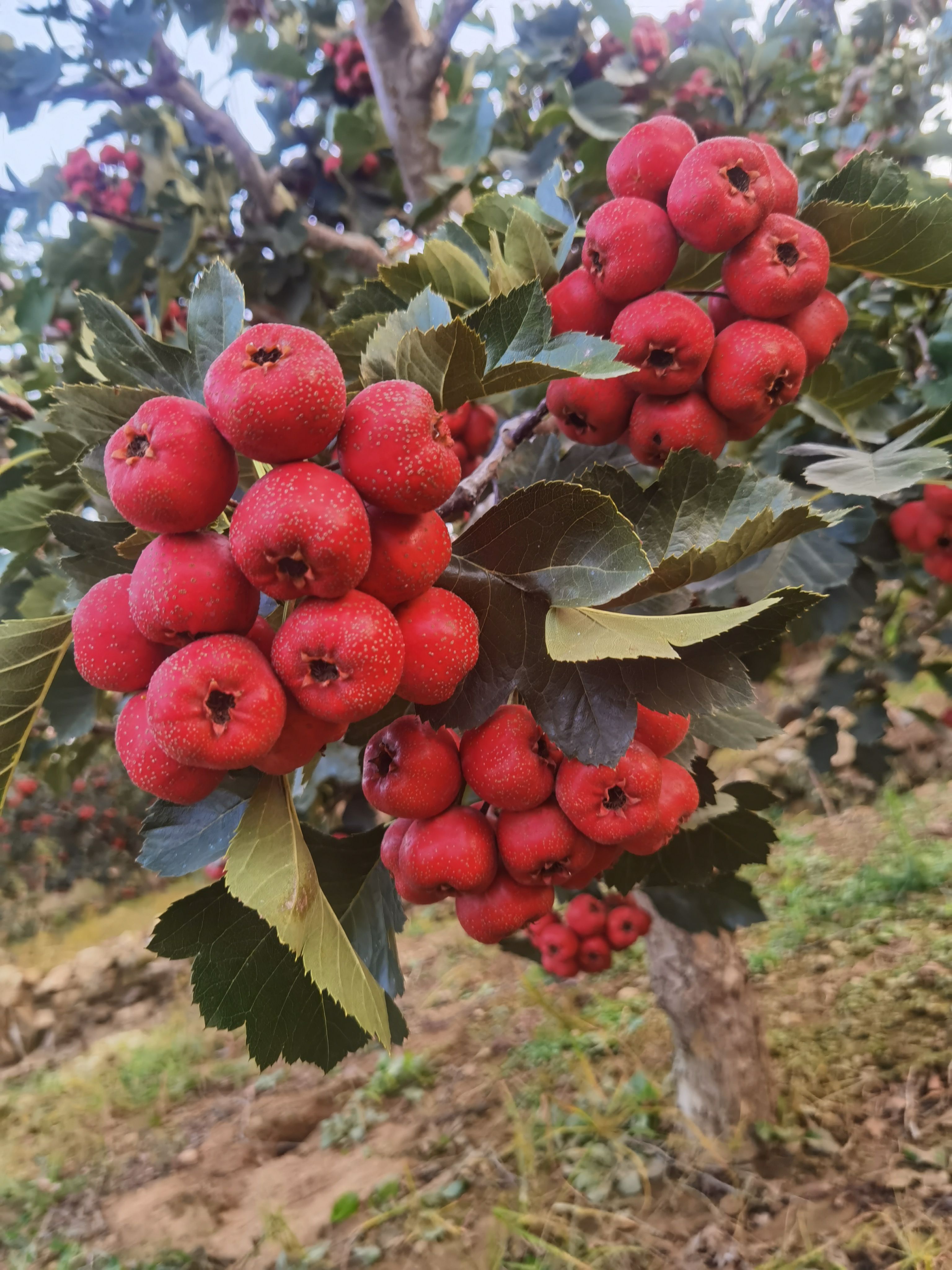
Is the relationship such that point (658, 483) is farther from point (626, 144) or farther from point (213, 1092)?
point (213, 1092)

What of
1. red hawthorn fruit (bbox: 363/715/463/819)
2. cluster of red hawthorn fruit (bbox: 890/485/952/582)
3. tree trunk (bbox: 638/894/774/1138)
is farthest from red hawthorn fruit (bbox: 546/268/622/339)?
tree trunk (bbox: 638/894/774/1138)

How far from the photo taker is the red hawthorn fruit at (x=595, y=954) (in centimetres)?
190

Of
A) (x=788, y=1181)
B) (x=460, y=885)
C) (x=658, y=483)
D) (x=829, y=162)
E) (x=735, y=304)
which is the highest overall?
(x=829, y=162)

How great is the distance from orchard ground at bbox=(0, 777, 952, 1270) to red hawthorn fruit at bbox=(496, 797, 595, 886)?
1206 mm

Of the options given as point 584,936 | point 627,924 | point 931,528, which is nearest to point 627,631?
point 931,528

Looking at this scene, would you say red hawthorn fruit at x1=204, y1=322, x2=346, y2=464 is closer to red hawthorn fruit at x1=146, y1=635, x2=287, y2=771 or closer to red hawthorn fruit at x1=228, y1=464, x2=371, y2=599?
red hawthorn fruit at x1=228, y1=464, x2=371, y2=599

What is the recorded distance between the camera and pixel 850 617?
149 centimetres

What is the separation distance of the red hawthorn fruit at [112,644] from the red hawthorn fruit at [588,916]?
154cm

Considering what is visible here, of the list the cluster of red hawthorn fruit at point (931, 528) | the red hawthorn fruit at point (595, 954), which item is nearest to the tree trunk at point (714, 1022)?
the red hawthorn fruit at point (595, 954)

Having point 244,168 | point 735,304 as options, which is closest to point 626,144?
point 735,304

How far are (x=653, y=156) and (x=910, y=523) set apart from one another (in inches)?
39.2

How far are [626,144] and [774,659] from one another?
984mm

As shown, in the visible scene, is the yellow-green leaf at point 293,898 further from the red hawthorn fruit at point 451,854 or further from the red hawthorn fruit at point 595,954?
the red hawthorn fruit at point 595,954

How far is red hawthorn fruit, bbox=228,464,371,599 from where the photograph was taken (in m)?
0.45
